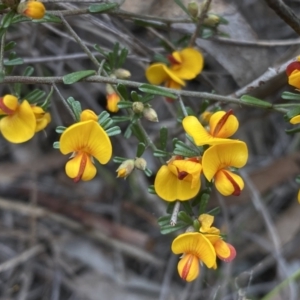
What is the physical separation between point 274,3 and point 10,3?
803mm

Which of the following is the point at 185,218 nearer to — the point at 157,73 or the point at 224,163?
the point at 224,163

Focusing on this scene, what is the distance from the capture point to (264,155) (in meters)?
2.75

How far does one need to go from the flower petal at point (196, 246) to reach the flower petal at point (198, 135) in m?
0.24

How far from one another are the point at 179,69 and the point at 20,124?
598 millimetres

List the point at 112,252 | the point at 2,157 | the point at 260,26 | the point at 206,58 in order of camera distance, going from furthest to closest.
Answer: the point at 2,157 → the point at 112,252 → the point at 260,26 → the point at 206,58

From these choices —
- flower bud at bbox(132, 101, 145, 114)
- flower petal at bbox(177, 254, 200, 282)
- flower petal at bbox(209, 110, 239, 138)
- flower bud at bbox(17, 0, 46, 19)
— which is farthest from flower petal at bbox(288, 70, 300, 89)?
flower bud at bbox(17, 0, 46, 19)

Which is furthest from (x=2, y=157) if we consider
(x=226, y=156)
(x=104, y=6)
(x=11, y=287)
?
(x=226, y=156)

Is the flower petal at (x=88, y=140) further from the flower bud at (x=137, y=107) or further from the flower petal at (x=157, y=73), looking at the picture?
the flower petal at (x=157, y=73)

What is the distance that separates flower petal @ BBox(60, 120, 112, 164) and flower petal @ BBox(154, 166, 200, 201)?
0.17m

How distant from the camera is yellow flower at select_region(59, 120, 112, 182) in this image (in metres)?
1.33

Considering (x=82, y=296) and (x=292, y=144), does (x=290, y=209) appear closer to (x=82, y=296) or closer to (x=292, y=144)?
(x=292, y=144)

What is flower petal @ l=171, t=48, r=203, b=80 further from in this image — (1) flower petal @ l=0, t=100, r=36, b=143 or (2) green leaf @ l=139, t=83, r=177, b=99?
(1) flower petal @ l=0, t=100, r=36, b=143

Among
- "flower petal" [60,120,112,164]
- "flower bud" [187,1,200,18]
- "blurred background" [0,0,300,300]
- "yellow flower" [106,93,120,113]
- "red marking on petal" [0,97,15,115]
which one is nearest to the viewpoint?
"flower petal" [60,120,112,164]

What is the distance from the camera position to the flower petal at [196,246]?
1.35m
